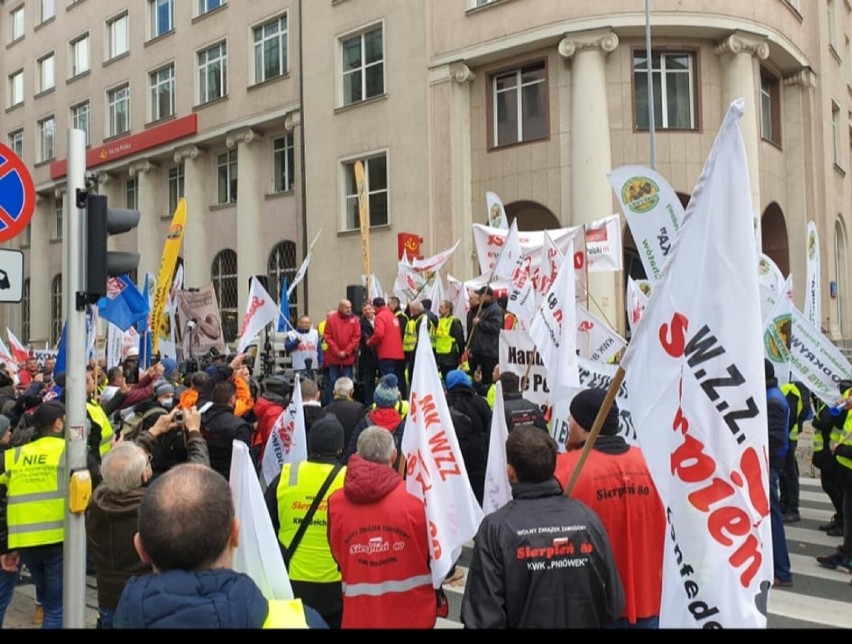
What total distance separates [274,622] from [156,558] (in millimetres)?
382

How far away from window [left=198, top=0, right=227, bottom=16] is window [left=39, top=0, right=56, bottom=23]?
1310cm

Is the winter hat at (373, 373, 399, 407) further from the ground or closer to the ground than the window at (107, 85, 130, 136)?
closer to the ground

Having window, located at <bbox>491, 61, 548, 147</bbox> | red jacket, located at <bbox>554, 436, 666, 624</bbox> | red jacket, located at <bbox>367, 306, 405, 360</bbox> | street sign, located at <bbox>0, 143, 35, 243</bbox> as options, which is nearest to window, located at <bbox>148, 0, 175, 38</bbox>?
window, located at <bbox>491, 61, 548, 147</bbox>

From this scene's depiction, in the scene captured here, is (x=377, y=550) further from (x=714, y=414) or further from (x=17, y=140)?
(x=17, y=140)

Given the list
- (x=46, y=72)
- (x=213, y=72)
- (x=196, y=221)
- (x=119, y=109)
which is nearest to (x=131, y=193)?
(x=119, y=109)

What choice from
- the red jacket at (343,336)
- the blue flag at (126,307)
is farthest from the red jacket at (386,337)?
the blue flag at (126,307)

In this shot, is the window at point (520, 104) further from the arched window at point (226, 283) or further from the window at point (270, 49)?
the arched window at point (226, 283)

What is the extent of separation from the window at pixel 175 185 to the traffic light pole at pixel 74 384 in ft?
95.7

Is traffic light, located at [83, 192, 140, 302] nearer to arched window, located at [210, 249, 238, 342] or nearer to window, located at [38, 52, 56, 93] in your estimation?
arched window, located at [210, 249, 238, 342]

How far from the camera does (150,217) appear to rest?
108 ft

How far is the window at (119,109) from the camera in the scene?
34.6m

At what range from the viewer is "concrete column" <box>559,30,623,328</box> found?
785 inches
